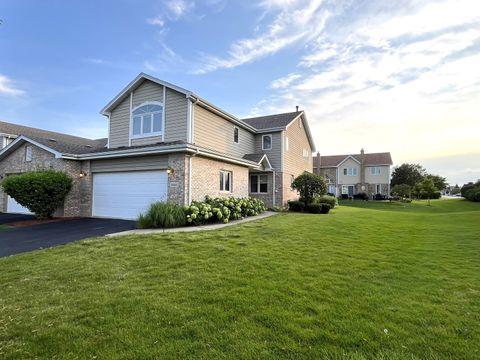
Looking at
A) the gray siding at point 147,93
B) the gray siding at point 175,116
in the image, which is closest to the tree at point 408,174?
the gray siding at point 175,116

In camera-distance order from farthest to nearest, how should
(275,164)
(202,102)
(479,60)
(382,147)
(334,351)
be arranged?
(382,147), (275,164), (202,102), (479,60), (334,351)

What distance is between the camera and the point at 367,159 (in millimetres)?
45438

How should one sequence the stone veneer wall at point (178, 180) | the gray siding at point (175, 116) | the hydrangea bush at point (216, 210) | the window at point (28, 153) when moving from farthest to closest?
the window at point (28, 153) → the gray siding at point (175, 116) → the stone veneer wall at point (178, 180) → the hydrangea bush at point (216, 210)

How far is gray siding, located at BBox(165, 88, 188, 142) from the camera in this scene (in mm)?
14305

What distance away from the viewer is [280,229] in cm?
1032

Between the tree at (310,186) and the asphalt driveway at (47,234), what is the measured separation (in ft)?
39.0

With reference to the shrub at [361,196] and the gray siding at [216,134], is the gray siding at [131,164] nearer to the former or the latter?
the gray siding at [216,134]

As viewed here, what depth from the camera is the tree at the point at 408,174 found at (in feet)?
156

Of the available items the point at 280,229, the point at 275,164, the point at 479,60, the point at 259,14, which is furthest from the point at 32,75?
the point at 479,60

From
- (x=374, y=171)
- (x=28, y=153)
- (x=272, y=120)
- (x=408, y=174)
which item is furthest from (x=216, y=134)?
(x=408, y=174)

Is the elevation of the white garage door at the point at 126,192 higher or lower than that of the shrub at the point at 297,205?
higher

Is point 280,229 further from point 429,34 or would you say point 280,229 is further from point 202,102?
point 429,34

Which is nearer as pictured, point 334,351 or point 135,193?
point 334,351

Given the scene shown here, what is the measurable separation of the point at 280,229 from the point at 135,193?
7.76m
